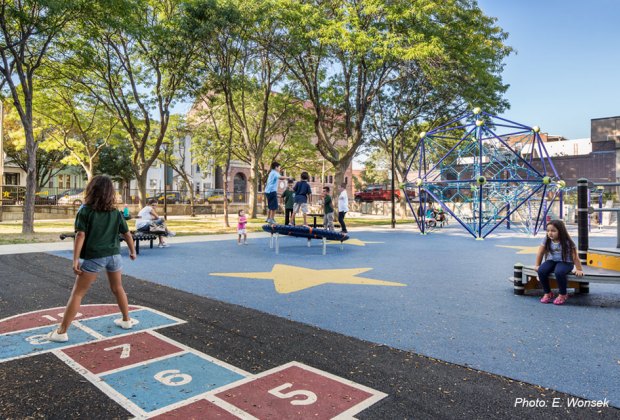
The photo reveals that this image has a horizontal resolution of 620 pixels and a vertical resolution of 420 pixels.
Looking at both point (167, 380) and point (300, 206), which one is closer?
point (167, 380)

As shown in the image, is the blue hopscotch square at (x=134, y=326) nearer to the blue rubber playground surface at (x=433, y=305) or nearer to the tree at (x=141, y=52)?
the blue rubber playground surface at (x=433, y=305)

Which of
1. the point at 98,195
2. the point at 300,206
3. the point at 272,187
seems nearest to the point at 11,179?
the point at 300,206

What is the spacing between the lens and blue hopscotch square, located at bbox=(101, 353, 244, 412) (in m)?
3.33

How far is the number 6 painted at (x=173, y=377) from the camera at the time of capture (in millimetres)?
3603

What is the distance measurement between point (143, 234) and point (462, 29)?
18595mm

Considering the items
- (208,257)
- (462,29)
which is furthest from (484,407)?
(462,29)

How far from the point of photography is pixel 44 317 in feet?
18.1

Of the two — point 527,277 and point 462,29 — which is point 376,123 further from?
point 527,277

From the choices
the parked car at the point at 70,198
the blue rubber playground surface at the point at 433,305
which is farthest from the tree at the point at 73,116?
the blue rubber playground surface at the point at 433,305

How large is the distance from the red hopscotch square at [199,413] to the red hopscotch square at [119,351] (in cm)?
111

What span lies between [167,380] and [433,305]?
4.10 metres

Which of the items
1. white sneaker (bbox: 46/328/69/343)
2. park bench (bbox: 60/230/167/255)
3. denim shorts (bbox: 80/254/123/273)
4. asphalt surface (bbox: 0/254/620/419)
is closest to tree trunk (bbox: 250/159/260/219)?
park bench (bbox: 60/230/167/255)

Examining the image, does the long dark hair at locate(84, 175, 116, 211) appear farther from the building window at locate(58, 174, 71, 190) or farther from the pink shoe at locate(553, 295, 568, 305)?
the building window at locate(58, 174, 71, 190)

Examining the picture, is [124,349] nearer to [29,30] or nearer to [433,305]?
[433,305]
